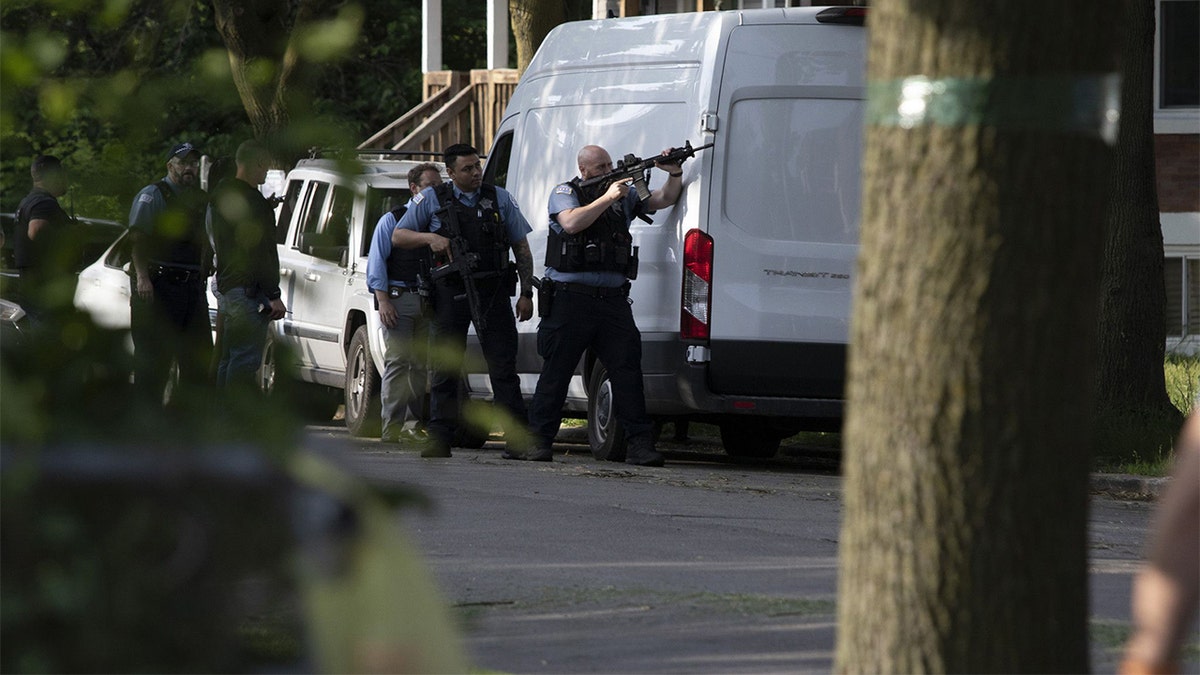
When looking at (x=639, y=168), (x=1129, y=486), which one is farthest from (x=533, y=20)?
(x=1129, y=486)

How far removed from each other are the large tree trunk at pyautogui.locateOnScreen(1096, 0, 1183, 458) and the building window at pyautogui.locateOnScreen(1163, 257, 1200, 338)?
26.6 ft

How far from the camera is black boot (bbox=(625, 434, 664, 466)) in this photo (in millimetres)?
11805

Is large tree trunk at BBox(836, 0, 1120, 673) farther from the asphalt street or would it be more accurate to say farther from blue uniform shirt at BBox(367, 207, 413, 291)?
blue uniform shirt at BBox(367, 207, 413, 291)

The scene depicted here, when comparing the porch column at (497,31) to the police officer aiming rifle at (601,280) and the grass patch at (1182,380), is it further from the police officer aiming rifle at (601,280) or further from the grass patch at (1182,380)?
the police officer aiming rifle at (601,280)

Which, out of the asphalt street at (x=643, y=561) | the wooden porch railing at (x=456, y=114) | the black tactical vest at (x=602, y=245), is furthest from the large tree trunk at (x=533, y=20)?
the asphalt street at (x=643, y=561)

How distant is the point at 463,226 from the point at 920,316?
8665 millimetres

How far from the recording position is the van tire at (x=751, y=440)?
44.2 ft

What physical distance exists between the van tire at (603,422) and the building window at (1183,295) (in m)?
10.6

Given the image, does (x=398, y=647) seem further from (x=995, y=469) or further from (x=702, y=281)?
(x=702, y=281)

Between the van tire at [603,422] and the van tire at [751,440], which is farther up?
the van tire at [603,422]

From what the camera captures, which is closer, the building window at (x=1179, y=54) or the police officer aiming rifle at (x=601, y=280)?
the police officer aiming rifle at (x=601, y=280)

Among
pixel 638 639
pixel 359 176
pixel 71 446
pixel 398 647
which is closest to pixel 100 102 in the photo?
pixel 359 176

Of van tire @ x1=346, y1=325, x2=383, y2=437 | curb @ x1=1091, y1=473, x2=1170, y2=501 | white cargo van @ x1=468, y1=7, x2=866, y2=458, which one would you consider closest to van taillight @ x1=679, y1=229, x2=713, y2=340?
white cargo van @ x1=468, y1=7, x2=866, y2=458

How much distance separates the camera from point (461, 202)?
40.8 ft
